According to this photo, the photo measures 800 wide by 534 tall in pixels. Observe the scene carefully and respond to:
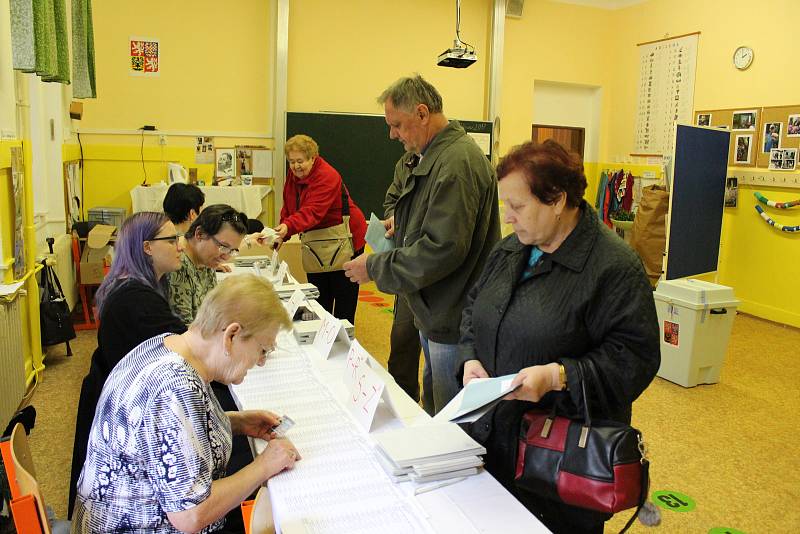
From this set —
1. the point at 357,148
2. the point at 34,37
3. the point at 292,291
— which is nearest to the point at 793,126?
the point at 357,148

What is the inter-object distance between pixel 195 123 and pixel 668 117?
4.87 meters

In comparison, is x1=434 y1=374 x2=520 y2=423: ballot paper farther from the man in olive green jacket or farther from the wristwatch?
the man in olive green jacket

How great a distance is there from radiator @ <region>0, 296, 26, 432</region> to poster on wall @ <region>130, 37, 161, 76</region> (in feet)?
11.2

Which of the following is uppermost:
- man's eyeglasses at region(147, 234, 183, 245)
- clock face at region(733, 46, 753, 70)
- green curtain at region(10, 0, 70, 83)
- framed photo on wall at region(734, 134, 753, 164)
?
clock face at region(733, 46, 753, 70)

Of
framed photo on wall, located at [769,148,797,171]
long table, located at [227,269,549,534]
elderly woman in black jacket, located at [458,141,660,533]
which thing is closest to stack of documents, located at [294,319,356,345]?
long table, located at [227,269,549,534]

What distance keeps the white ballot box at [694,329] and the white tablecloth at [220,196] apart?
3479mm

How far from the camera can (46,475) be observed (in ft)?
9.02

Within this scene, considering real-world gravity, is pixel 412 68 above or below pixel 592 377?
above

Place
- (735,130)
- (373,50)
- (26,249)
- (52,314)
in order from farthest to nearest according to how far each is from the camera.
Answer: (373,50), (735,130), (52,314), (26,249)

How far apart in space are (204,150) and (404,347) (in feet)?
13.5

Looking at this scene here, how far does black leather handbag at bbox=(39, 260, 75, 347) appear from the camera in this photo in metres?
3.94

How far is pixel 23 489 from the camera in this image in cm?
119

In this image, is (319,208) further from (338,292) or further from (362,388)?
(362,388)

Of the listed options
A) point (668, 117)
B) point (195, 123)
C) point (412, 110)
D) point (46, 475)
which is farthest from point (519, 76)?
point (46, 475)
